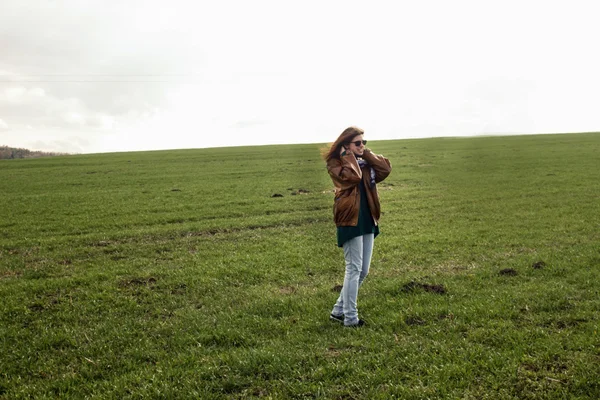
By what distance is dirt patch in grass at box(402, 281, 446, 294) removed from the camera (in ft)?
36.1

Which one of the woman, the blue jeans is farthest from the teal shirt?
the blue jeans

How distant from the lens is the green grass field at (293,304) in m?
7.21

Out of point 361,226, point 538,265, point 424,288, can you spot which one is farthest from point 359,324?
point 538,265

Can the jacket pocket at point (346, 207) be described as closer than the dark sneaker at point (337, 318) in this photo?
Yes

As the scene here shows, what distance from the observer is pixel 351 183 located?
27.7 ft

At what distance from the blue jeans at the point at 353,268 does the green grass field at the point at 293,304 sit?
0.42 metres

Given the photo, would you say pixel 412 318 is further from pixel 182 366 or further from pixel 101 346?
pixel 101 346

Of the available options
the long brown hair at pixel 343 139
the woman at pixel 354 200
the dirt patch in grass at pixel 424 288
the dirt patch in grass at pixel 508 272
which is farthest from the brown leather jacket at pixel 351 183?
the dirt patch in grass at pixel 508 272

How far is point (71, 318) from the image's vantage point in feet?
34.2

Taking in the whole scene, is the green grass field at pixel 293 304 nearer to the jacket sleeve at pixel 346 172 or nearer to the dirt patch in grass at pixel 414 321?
the dirt patch in grass at pixel 414 321

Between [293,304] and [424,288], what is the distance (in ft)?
11.0

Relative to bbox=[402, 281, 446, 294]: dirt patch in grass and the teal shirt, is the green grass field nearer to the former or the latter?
bbox=[402, 281, 446, 294]: dirt patch in grass

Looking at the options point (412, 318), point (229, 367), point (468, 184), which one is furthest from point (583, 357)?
point (468, 184)

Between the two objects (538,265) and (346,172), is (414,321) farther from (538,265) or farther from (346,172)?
(538,265)
